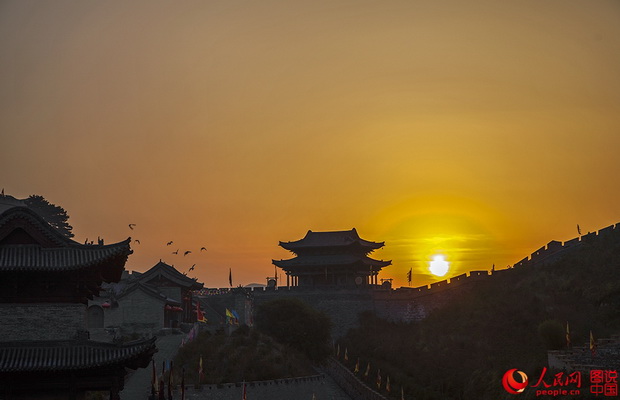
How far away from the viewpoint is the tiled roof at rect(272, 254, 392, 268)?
80.1 metres

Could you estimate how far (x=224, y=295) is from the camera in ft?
244

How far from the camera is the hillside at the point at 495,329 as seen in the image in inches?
2026

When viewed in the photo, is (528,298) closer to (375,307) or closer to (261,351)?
(375,307)

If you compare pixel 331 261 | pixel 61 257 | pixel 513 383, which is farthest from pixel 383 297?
pixel 61 257

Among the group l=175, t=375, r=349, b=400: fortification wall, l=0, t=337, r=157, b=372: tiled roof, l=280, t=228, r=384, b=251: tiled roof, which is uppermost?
l=280, t=228, r=384, b=251: tiled roof

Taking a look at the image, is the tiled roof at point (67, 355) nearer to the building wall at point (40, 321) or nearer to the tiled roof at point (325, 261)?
the building wall at point (40, 321)

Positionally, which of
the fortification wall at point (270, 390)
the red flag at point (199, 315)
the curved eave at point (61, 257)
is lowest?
the fortification wall at point (270, 390)

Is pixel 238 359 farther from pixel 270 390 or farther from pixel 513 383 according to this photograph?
pixel 513 383

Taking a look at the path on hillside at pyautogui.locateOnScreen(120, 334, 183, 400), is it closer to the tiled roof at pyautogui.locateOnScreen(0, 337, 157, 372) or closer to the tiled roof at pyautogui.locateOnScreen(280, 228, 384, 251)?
the tiled roof at pyautogui.locateOnScreen(0, 337, 157, 372)

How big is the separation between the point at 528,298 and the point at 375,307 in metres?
16.9

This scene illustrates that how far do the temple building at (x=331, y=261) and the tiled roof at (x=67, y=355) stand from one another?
Answer: 52.3m

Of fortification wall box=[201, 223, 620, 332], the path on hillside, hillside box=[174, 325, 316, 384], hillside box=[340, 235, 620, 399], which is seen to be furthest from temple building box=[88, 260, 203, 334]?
fortification wall box=[201, 223, 620, 332]

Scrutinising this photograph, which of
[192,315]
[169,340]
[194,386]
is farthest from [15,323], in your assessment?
[192,315]

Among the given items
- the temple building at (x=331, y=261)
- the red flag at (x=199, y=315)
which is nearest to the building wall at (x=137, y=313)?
the red flag at (x=199, y=315)
